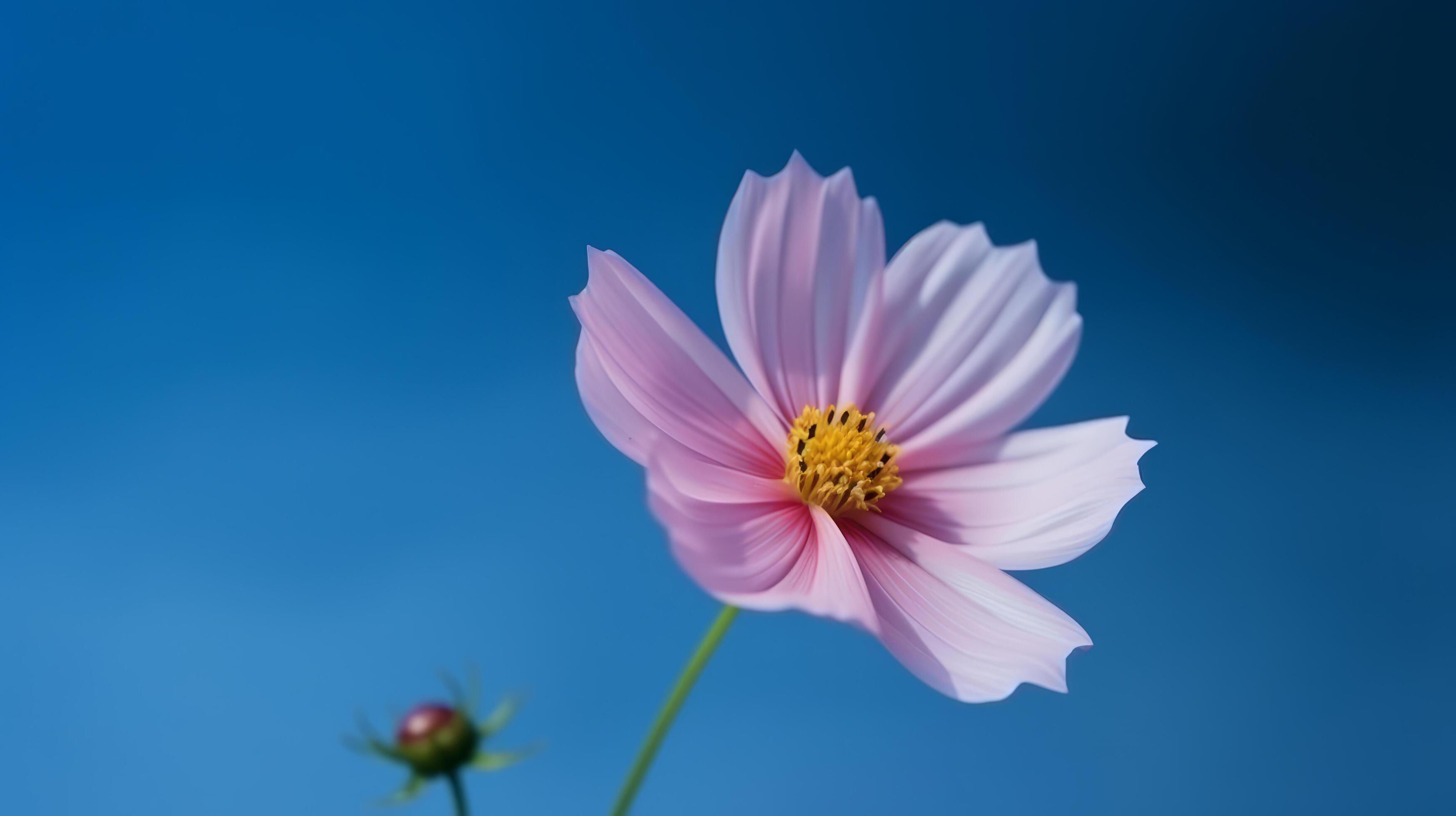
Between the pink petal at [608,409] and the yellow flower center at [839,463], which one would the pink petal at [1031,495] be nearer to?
the yellow flower center at [839,463]

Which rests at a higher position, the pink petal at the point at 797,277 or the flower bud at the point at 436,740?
the pink petal at the point at 797,277

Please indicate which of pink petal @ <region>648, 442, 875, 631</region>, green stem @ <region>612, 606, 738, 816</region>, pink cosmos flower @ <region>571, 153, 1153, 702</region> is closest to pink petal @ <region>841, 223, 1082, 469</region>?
pink cosmos flower @ <region>571, 153, 1153, 702</region>

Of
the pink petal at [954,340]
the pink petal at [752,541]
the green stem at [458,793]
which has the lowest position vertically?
the green stem at [458,793]

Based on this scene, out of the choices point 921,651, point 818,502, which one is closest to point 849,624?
point 921,651

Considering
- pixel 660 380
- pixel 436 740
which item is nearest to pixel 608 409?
pixel 660 380

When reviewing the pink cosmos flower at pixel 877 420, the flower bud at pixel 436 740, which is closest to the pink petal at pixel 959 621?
the pink cosmos flower at pixel 877 420

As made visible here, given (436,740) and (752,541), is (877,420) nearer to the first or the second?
(752,541)

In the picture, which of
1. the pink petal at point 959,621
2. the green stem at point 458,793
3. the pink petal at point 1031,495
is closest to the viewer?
the green stem at point 458,793
